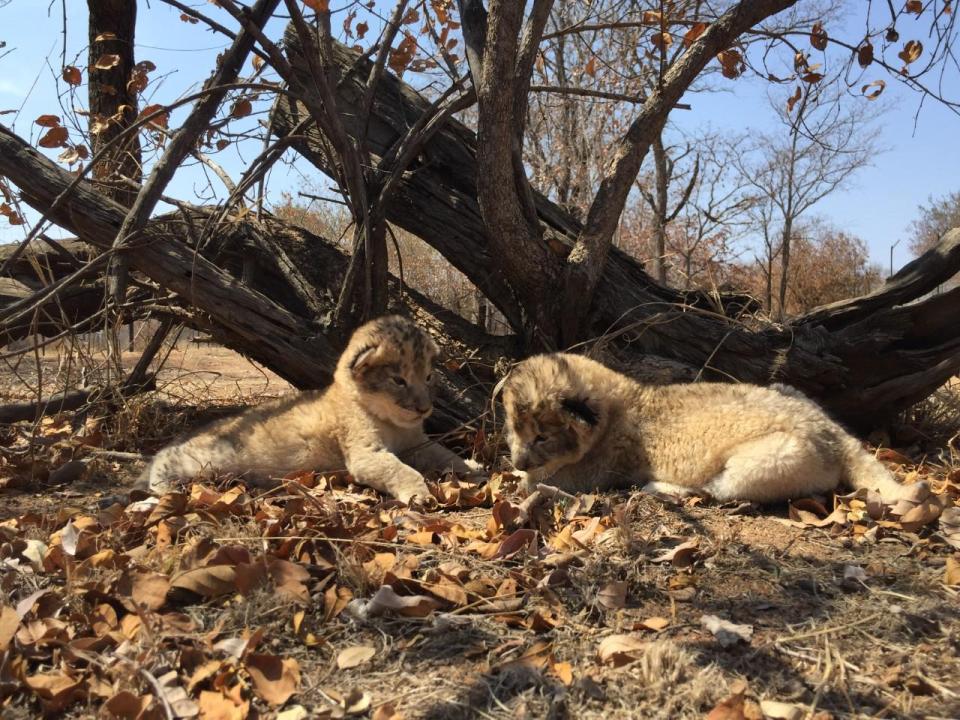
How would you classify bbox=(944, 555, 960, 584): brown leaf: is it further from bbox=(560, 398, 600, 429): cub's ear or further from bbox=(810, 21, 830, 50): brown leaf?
bbox=(810, 21, 830, 50): brown leaf

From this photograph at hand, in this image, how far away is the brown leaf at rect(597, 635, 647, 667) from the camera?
296 centimetres

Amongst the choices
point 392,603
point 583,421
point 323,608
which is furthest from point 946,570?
point 323,608

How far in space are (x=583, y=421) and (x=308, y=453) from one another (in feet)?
7.06

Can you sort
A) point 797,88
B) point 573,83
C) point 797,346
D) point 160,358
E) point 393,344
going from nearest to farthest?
point 393,344 → point 797,346 → point 797,88 → point 160,358 → point 573,83

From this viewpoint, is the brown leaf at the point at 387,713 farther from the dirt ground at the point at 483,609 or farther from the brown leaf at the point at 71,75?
the brown leaf at the point at 71,75

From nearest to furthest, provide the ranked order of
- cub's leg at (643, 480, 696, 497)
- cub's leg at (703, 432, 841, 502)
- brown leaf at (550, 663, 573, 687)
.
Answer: brown leaf at (550, 663, 573, 687) → cub's leg at (703, 432, 841, 502) → cub's leg at (643, 480, 696, 497)

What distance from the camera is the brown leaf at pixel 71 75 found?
6868 millimetres

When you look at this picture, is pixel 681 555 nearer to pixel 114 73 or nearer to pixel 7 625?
pixel 7 625

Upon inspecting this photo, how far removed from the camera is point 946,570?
375 centimetres

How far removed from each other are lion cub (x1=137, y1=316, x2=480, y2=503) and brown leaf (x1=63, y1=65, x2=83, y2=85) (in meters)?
3.59

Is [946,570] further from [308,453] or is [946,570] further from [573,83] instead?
[573,83]

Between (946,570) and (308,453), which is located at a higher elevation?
(946,570)

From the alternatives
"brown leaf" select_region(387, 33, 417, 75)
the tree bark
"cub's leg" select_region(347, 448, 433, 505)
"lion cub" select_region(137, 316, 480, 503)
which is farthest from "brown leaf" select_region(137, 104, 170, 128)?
"cub's leg" select_region(347, 448, 433, 505)

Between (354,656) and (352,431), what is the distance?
9.59ft
